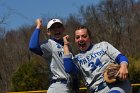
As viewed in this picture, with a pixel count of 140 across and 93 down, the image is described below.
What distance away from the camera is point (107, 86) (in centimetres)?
385

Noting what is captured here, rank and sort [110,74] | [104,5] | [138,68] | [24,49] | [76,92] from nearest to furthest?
[110,74] → [76,92] → [138,68] → [104,5] → [24,49]

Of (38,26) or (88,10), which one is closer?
(38,26)

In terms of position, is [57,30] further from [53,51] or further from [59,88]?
[59,88]

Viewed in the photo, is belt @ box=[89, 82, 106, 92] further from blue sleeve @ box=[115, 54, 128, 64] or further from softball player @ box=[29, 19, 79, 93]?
softball player @ box=[29, 19, 79, 93]

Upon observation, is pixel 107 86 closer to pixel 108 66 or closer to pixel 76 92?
pixel 108 66

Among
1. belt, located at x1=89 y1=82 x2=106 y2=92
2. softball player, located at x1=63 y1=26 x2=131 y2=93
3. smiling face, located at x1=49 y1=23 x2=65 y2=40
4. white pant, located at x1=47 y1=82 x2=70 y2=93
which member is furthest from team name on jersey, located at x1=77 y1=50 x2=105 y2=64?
smiling face, located at x1=49 y1=23 x2=65 y2=40

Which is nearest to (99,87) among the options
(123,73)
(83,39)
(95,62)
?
(95,62)

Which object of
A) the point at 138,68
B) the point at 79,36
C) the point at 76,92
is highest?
the point at 79,36

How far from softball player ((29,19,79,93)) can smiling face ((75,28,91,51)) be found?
370mm

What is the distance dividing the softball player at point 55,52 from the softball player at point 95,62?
22 centimetres

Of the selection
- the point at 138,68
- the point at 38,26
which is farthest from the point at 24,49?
the point at 38,26

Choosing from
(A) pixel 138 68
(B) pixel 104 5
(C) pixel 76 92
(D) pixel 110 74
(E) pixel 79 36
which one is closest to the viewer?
(D) pixel 110 74

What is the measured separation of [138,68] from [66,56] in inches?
744

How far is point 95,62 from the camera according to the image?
13.0ft
